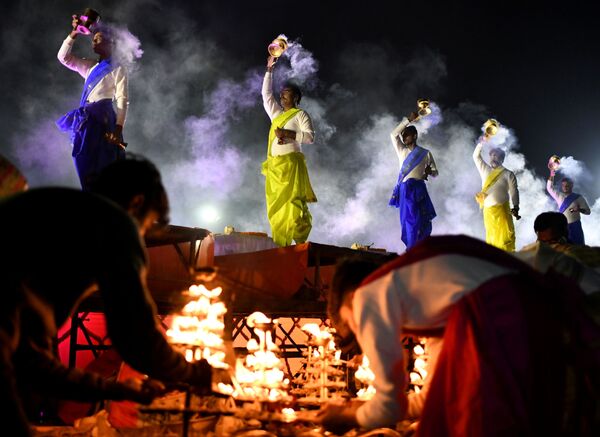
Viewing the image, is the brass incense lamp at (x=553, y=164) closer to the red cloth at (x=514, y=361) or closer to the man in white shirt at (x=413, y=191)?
the man in white shirt at (x=413, y=191)

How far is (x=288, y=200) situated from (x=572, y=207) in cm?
651

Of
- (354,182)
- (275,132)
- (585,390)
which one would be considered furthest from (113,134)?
(354,182)

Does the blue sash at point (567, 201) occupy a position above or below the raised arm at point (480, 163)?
below

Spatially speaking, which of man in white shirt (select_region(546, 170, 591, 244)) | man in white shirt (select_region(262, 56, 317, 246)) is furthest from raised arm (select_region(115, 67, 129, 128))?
man in white shirt (select_region(546, 170, 591, 244))

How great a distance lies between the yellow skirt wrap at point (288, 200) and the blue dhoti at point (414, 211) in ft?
6.65

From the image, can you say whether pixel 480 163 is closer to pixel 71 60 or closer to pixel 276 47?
pixel 276 47

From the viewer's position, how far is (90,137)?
6.04 m

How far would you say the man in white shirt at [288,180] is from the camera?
785cm

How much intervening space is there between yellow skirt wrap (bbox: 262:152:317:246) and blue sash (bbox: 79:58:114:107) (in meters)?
2.64

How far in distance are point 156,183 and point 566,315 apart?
5.57ft

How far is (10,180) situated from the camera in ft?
8.13

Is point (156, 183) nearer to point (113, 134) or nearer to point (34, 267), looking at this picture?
point (34, 267)

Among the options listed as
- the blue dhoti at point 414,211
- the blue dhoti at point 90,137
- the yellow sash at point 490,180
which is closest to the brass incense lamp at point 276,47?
the blue dhoti at point 90,137

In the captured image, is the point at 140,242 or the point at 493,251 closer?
the point at 140,242
